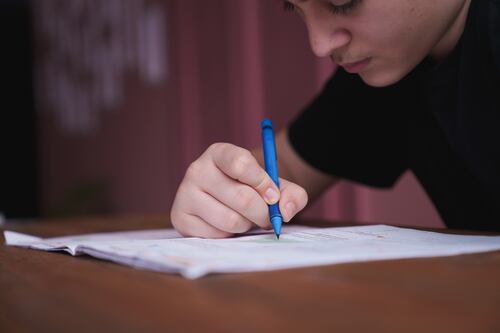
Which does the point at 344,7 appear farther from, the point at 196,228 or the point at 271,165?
the point at 196,228

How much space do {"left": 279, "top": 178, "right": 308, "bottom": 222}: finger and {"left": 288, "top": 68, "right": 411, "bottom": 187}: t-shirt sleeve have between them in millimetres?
457

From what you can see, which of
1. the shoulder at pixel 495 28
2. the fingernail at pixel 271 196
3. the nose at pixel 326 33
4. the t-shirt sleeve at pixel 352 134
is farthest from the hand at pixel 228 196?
the t-shirt sleeve at pixel 352 134

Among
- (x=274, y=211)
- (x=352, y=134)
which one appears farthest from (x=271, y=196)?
(x=352, y=134)

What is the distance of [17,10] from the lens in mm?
4801

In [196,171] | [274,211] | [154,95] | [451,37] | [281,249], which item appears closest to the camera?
[281,249]

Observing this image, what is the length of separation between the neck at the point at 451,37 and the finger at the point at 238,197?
1.35 ft

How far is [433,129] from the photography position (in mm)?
1027

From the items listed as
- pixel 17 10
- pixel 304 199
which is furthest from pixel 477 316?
pixel 17 10

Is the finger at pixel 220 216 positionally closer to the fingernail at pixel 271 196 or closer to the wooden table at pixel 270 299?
the fingernail at pixel 271 196

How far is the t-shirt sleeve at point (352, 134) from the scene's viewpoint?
1.15 metres

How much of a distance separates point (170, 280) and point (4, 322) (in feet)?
0.39

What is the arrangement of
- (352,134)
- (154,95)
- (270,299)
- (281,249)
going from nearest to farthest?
(270,299) < (281,249) < (352,134) < (154,95)

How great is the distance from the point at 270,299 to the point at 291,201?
1.13 ft

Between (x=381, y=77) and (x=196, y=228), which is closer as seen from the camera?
(x=196, y=228)
